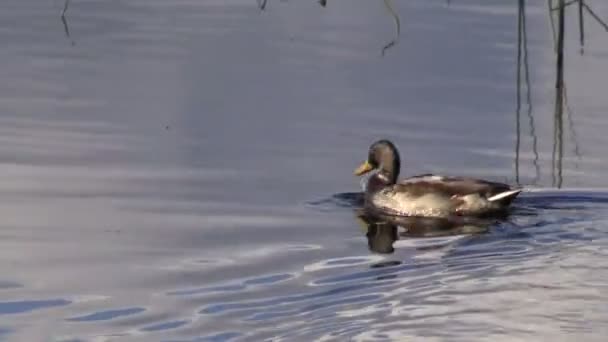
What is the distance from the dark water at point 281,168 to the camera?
10.4 metres

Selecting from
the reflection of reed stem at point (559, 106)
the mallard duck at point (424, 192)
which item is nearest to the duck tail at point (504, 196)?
the mallard duck at point (424, 192)

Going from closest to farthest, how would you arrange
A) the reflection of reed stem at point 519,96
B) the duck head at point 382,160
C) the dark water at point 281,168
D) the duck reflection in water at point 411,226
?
the dark water at point 281,168 → the duck reflection in water at point 411,226 → the duck head at point 382,160 → the reflection of reed stem at point 519,96

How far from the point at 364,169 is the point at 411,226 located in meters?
0.87

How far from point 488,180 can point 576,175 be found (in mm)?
732

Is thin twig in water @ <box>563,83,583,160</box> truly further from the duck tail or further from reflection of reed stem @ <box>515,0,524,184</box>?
the duck tail

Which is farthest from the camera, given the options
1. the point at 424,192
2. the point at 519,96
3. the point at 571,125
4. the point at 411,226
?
the point at 519,96

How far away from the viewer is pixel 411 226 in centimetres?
1406

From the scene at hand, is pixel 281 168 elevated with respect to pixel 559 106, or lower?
lower

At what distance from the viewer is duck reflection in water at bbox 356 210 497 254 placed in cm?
1348

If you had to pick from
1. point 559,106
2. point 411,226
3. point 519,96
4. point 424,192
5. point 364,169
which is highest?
point 519,96

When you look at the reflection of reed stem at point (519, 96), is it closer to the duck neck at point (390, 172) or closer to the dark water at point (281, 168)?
the dark water at point (281, 168)

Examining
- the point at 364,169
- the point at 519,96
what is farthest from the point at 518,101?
the point at 364,169

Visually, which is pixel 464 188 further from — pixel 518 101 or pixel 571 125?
pixel 518 101

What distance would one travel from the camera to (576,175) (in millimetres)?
14688
